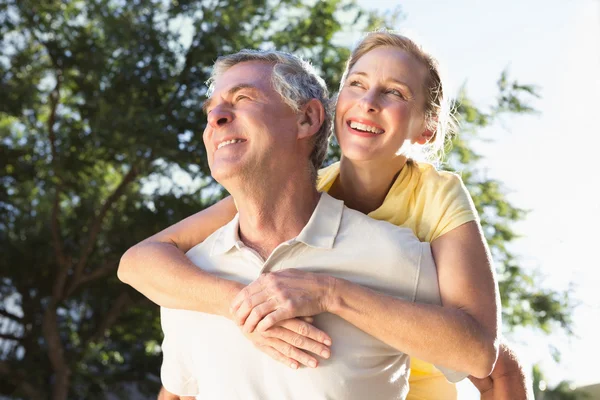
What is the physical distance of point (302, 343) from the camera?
205 centimetres

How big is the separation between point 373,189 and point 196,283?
25.8 inches

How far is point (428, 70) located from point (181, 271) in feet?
3.24

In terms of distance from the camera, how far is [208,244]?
2.46 metres

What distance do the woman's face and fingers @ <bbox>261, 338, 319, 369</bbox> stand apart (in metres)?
0.63

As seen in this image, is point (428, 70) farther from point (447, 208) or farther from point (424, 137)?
point (447, 208)

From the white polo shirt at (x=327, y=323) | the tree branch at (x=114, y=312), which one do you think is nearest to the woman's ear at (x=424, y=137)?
the white polo shirt at (x=327, y=323)

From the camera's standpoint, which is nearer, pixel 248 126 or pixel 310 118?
pixel 248 126

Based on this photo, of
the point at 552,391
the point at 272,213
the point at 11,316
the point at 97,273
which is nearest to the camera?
the point at 272,213

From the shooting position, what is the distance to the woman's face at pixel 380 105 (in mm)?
2361

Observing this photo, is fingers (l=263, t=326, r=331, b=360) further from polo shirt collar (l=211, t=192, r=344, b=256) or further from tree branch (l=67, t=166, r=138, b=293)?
tree branch (l=67, t=166, r=138, b=293)

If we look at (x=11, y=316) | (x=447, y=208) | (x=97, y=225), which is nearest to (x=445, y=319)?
(x=447, y=208)

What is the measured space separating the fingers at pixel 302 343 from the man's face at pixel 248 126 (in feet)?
1.52

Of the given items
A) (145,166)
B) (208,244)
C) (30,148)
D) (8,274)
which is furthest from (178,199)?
(208,244)

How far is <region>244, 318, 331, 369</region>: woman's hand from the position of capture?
6.65 feet
